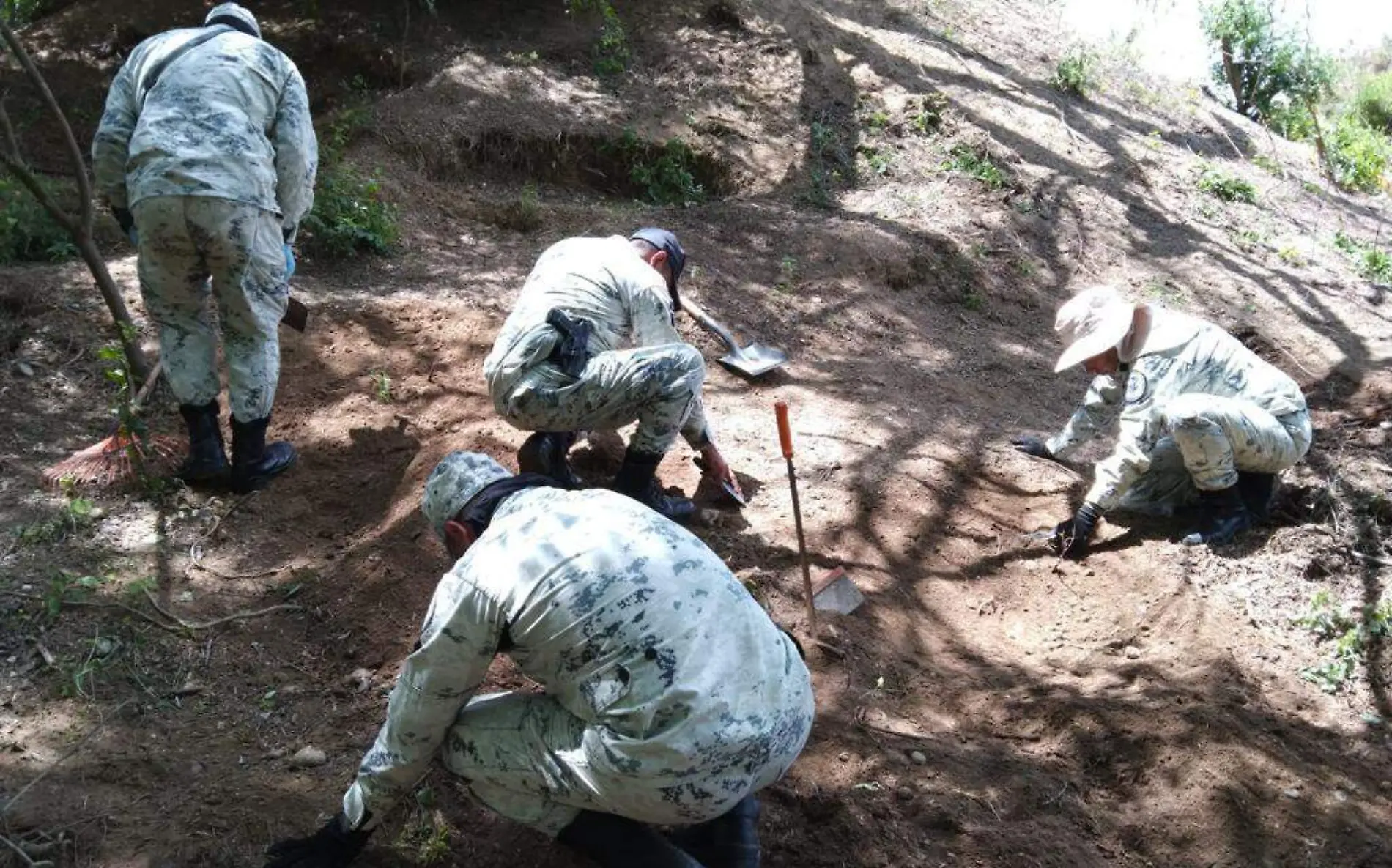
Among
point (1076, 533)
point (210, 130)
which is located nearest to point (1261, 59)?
point (1076, 533)

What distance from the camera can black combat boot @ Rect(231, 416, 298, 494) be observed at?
13.7 feet

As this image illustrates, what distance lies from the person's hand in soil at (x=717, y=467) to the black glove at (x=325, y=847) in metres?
2.28

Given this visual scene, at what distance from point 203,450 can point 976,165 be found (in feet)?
20.9

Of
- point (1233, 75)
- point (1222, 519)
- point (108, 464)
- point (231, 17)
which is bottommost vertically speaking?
point (108, 464)

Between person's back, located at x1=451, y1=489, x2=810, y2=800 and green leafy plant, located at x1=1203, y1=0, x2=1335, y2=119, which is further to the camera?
green leafy plant, located at x1=1203, y1=0, x2=1335, y2=119

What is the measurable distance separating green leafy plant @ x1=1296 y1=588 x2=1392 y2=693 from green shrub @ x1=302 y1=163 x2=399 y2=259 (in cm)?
516

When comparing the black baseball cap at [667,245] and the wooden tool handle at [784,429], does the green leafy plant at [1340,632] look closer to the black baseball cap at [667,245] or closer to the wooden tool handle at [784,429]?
the wooden tool handle at [784,429]

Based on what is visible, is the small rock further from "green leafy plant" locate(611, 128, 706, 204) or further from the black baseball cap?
"green leafy plant" locate(611, 128, 706, 204)

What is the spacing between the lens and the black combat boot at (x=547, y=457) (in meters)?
4.27

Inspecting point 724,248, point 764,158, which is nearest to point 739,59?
point 764,158

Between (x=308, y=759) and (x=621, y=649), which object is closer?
(x=621, y=649)

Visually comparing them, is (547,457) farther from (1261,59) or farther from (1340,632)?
(1261,59)

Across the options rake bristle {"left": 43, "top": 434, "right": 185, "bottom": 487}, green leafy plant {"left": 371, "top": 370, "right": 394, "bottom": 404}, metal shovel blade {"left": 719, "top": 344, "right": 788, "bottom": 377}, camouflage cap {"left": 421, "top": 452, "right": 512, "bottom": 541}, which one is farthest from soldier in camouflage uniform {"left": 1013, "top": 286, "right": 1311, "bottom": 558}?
rake bristle {"left": 43, "top": 434, "right": 185, "bottom": 487}

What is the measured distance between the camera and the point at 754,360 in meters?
5.78
